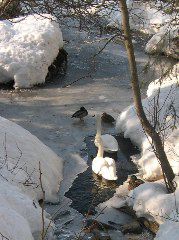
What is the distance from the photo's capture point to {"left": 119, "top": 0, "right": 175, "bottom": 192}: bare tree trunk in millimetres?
7915

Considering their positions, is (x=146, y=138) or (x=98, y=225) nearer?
(x=98, y=225)

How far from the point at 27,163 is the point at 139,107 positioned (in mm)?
3204

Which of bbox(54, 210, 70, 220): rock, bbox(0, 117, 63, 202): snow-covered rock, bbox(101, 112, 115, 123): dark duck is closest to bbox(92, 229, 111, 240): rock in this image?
bbox(54, 210, 70, 220): rock

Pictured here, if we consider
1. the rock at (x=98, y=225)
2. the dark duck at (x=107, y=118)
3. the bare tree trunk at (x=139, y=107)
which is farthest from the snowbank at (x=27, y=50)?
the bare tree trunk at (x=139, y=107)

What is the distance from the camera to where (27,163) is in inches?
404

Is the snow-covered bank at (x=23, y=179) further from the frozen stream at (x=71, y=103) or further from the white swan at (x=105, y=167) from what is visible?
the white swan at (x=105, y=167)

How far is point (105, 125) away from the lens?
13.6 meters

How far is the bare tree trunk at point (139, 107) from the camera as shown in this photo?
7.92 m

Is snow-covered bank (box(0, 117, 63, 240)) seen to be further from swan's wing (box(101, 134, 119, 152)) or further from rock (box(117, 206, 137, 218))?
rock (box(117, 206, 137, 218))

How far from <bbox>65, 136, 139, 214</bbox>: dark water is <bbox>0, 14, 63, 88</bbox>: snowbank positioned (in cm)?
545

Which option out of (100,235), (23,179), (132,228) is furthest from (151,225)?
(23,179)

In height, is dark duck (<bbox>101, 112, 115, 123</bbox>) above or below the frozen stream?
Result: above

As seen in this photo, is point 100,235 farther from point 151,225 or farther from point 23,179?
point 23,179

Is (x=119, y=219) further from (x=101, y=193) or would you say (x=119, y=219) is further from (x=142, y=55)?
(x=142, y=55)
